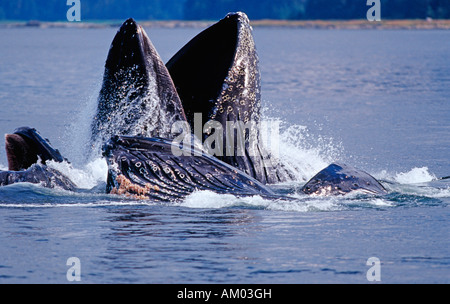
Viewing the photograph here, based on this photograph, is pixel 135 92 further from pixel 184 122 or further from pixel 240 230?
pixel 240 230

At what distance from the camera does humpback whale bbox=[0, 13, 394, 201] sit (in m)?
11.3

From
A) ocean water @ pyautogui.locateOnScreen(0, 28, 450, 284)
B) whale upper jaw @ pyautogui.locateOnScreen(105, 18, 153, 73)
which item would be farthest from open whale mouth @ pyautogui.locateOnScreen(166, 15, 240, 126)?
ocean water @ pyautogui.locateOnScreen(0, 28, 450, 284)

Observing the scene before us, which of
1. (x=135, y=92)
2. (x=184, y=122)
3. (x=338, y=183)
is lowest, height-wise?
(x=338, y=183)

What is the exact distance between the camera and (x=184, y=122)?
12195 millimetres

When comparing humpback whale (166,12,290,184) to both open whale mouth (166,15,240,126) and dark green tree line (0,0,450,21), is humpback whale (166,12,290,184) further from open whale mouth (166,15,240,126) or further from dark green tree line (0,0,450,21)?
dark green tree line (0,0,450,21)

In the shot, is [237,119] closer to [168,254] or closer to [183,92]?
[183,92]

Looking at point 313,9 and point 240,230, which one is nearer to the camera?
point 240,230

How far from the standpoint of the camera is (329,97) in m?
32.1

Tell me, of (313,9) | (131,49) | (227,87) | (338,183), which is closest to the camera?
(131,49)

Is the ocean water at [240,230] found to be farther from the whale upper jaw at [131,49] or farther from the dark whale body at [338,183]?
the whale upper jaw at [131,49]

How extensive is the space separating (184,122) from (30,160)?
6.72 ft

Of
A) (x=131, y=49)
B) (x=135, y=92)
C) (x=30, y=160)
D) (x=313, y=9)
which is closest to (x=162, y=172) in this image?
(x=135, y=92)

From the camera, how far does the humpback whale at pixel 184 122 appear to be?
11328 mm
